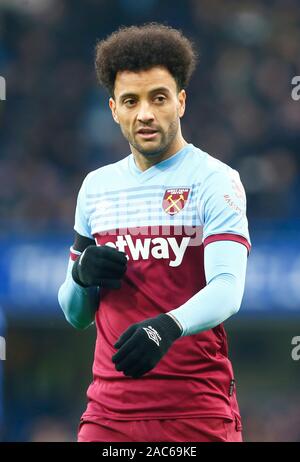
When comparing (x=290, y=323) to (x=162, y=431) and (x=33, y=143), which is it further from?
(x=162, y=431)

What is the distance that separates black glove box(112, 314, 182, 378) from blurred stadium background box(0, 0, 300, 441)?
4.78 metres

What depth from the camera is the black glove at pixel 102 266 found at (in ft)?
11.9

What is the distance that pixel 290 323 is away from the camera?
26.9ft

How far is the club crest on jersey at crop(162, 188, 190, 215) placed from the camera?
3.67 metres

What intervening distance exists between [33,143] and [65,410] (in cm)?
265

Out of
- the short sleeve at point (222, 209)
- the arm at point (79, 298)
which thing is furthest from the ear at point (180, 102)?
the arm at point (79, 298)

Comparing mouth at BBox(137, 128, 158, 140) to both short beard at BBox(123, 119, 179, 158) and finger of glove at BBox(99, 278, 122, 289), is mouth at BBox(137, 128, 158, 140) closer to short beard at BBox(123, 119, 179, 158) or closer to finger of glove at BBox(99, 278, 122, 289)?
short beard at BBox(123, 119, 179, 158)

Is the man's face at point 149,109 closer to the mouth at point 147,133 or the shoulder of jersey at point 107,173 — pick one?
the mouth at point 147,133

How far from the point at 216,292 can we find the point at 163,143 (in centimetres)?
62

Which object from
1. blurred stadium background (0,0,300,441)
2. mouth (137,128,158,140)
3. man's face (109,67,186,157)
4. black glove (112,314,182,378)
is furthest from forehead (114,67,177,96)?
blurred stadium background (0,0,300,441)

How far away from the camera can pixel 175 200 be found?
12.1 feet

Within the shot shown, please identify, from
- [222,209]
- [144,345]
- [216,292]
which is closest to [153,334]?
[144,345]
